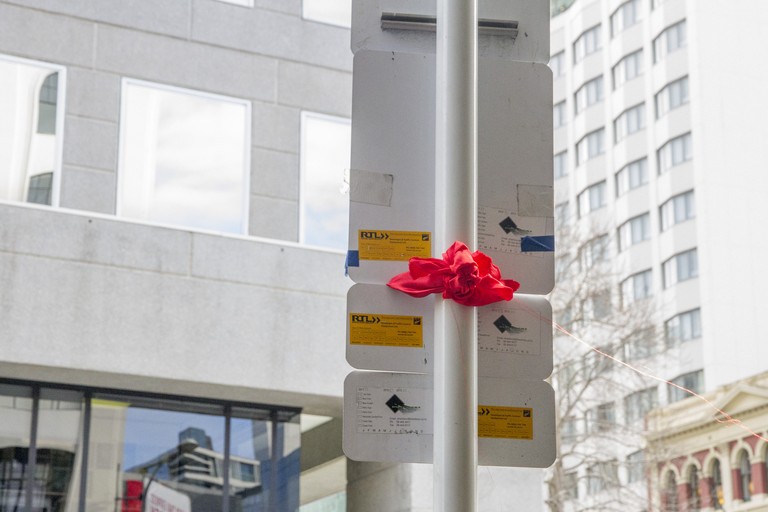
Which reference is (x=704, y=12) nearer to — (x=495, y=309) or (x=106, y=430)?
(x=106, y=430)

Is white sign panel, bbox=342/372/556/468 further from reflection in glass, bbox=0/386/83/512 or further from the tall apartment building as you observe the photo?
the tall apartment building

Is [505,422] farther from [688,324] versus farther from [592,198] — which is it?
[592,198]

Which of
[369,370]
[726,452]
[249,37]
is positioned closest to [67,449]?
[249,37]

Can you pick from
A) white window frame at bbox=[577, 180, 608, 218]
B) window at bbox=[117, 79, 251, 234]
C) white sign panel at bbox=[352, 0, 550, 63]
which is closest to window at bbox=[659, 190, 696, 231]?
white window frame at bbox=[577, 180, 608, 218]

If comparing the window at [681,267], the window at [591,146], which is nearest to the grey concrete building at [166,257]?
the window at [681,267]

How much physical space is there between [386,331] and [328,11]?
1288 centimetres

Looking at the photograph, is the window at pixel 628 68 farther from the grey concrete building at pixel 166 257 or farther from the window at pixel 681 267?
the grey concrete building at pixel 166 257

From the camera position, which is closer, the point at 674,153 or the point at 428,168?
the point at 428,168

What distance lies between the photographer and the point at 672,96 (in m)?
73.0

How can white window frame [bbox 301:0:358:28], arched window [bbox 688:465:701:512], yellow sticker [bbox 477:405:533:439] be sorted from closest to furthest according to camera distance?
yellow sticker [bbox 477:405:533:439] < white window frame [bbox 301:0:358:28] < arched window [bbox 688:465:701:512]

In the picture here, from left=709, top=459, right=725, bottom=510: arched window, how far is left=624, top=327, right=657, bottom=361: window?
21.9 meters

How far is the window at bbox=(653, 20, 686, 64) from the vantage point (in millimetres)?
73562

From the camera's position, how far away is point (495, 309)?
366 centimetres

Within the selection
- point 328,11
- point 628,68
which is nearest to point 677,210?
point 628,68
